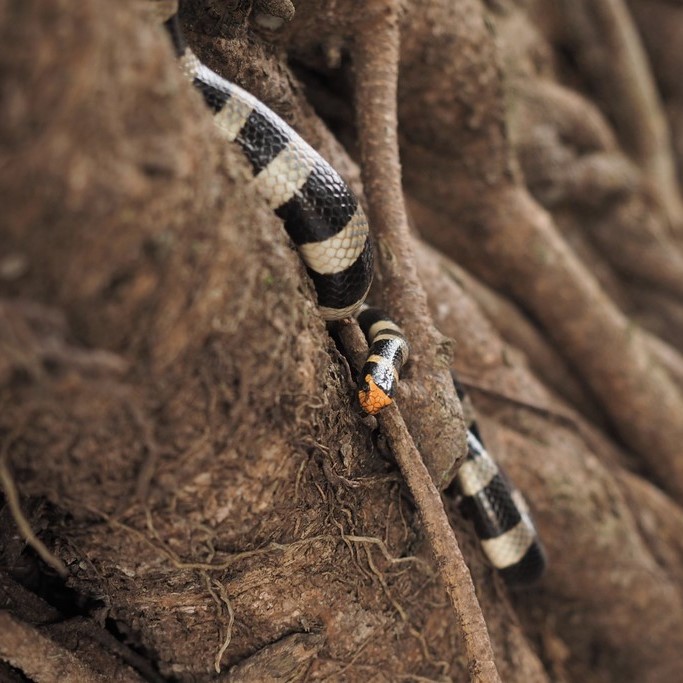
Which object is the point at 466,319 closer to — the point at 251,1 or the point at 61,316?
the point at 251,1

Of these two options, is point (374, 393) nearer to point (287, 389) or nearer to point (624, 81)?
point (287, 389)

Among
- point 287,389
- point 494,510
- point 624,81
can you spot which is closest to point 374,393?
point 287,389

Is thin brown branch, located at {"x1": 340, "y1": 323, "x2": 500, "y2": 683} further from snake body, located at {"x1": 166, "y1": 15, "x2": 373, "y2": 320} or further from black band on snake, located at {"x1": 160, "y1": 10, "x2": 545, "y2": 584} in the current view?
snake body, located at {"x1": 166, "y1": 15, "x2": 373, "y2": 320}

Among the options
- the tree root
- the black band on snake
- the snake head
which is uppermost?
the tree root

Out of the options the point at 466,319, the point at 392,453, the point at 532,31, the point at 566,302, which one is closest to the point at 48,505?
the point at 392,453

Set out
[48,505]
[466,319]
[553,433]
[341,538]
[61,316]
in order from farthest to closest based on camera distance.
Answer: [553,433]
[466,319]
[341,538]
[48,505]
[61,316]

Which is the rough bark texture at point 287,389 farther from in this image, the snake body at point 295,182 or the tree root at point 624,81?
the tree root at point 624,81

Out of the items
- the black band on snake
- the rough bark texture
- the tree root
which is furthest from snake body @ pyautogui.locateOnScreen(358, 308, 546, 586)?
the tree root

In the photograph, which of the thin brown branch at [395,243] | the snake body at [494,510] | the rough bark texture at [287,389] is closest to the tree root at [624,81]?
the rough bark texture at [287,389]
